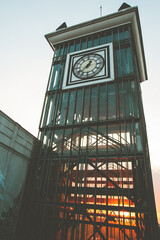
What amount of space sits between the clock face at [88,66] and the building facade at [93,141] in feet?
0.32

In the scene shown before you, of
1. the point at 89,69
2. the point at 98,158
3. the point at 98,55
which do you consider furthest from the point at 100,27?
the point at 98,158

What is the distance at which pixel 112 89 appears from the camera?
14.1 m

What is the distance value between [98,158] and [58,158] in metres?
2.81

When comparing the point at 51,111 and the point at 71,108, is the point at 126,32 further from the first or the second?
the point at 51,111

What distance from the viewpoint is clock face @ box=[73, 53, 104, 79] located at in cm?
1549

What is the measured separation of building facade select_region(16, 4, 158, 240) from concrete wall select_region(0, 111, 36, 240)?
31.8 inches

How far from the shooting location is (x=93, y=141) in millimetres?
12094

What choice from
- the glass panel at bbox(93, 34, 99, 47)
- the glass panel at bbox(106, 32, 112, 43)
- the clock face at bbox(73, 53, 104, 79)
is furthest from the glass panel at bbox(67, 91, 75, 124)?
the glass panel at bbox(106, 32, 112, 43)

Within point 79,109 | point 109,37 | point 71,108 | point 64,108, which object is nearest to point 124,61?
point 109,37

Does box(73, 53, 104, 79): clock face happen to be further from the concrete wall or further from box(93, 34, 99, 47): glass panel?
the concrete wall

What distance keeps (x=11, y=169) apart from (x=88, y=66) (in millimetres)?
10989

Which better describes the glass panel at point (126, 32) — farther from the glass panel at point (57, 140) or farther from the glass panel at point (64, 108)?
the glass panel at point (57, 140)

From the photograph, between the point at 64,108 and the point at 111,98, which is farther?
the point at 64,108

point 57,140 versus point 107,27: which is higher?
point 107,27
